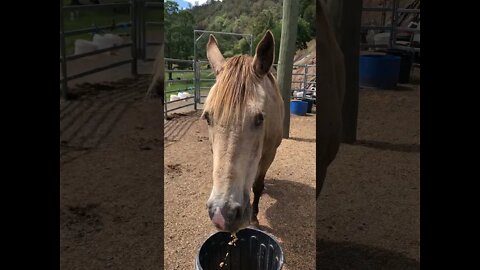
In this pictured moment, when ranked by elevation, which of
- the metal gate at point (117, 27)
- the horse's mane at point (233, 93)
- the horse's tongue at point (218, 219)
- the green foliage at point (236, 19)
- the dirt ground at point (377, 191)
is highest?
the green foliage at point (236, 19)

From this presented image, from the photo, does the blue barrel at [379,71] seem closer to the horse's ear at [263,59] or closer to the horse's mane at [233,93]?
the horse's mane at [233,93]

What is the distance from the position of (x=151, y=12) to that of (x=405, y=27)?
2.36 feet

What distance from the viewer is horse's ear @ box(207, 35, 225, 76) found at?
189 centimetres

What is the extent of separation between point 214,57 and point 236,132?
668 millimetres

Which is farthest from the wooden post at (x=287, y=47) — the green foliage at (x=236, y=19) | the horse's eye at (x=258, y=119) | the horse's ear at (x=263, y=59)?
the horse's eye at (x=258, y=119)

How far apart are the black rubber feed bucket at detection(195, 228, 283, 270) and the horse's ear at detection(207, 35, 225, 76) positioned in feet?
3.12

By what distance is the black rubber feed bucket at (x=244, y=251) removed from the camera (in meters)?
1.79

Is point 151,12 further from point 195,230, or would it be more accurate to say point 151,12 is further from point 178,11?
point 195,230

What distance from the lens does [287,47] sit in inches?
168

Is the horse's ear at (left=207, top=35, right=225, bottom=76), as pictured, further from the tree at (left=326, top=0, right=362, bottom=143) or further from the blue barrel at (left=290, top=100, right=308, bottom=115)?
the blue barrel at (left=290, top=100, right=308, bottom=115)

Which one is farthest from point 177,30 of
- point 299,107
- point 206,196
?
point 299,107

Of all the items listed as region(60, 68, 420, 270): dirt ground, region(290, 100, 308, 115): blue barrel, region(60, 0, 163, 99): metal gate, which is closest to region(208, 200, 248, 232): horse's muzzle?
region(60, 68, 420, 270): dirt ground

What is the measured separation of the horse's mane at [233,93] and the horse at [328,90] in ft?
1.82

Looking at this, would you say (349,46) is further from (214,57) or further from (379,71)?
(214,57)
